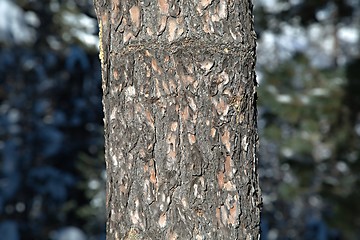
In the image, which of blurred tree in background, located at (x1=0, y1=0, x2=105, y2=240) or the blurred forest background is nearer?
the blurred forest background

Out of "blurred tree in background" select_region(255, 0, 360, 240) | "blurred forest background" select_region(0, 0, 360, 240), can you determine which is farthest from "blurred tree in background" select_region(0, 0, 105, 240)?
"blurred tree in background" select_region(255, 0, 360, 240)

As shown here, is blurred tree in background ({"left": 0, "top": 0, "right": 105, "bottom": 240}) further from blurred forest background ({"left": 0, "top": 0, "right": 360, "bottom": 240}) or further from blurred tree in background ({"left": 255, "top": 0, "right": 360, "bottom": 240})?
blurred tree in background ({"left": 255, "top": 0, "right": 360, "bottom": 240})

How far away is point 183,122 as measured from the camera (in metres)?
1.51

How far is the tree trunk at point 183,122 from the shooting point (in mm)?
1513

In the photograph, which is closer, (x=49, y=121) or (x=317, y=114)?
(x=317, y=114)

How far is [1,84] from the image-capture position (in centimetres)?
743

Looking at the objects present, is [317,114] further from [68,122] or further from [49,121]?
[49,121]

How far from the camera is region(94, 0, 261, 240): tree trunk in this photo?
4.96 feet

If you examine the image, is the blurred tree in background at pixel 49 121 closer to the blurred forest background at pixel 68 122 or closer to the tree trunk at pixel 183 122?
the blurred forest background at pixel 68 122

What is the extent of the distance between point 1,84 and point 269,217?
10.5 feet

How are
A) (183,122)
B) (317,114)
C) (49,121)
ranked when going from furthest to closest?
(49,121), (317,114), (183,122)

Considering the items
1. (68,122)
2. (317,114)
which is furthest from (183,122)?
(68,122)

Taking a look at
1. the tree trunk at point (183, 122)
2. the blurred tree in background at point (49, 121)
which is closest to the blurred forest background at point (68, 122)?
the blurred tree in background at point (49, 121)

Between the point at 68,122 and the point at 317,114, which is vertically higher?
the point at 317,114
